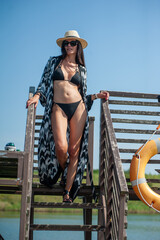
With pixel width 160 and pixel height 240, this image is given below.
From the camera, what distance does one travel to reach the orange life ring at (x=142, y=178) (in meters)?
4.67

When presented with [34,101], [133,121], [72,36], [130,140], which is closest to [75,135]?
[34,101]

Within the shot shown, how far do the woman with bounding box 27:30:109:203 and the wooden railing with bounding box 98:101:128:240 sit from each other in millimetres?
355

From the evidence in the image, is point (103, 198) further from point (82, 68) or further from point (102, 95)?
point (82, 68)

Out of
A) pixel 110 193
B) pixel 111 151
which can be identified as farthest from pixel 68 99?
pixel 110 193

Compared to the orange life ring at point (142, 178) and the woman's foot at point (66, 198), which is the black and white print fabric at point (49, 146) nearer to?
the woman's foot at point (66, 198)

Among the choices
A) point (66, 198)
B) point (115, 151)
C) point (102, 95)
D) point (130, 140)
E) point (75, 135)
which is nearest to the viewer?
point (115, 151)

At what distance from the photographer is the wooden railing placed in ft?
11.5

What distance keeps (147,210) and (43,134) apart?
4176cm

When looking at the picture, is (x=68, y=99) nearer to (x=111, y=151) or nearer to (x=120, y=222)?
(x=111, y=151)

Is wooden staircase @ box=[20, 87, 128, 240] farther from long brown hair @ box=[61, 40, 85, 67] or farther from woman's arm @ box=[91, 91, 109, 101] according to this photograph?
long brown hair @ box=[61, 40, 85, 67]

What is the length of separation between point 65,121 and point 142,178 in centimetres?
130

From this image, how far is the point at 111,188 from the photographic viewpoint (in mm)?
4254

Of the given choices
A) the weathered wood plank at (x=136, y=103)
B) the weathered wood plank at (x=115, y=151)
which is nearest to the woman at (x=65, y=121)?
the weathered wood plank at (x=115, y=151)

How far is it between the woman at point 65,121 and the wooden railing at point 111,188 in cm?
36
